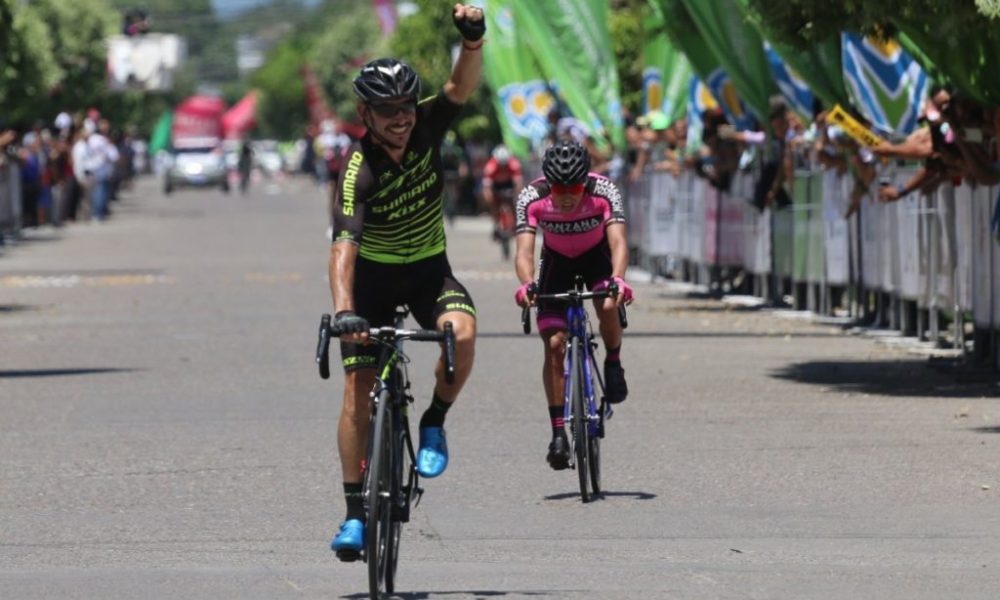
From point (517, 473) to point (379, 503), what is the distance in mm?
3808

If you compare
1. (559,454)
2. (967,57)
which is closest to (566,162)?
(559,454)

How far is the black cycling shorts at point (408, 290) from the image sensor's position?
860cm

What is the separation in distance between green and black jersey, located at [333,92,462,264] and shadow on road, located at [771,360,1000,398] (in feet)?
24.1

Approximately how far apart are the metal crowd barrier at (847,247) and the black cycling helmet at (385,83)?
8.10m

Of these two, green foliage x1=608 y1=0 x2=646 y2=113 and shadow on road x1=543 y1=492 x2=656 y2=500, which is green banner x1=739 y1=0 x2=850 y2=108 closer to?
shadow on road x1=543 y1=492 x2=656 y2=500

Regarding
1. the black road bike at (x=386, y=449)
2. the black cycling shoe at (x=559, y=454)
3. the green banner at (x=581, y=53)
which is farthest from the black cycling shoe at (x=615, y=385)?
the green banner at (x=581, y=53)

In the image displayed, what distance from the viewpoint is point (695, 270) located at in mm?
27562

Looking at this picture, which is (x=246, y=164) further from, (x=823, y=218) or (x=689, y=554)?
(x=689, y=554)

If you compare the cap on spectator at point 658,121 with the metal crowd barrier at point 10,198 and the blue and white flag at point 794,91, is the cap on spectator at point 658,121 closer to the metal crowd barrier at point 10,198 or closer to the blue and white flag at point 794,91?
the blue and white flag at point 794,91

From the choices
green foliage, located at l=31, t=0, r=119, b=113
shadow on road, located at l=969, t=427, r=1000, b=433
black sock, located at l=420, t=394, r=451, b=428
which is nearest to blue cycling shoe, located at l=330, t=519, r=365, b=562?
black sock, located at l=420, t=394, r=451, b=428

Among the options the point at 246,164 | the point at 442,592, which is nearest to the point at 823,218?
the point at 442,592

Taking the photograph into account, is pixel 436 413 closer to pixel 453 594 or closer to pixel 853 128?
pixel 453 594

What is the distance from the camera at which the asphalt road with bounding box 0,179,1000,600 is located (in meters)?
8.73

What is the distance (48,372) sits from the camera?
1742cm
